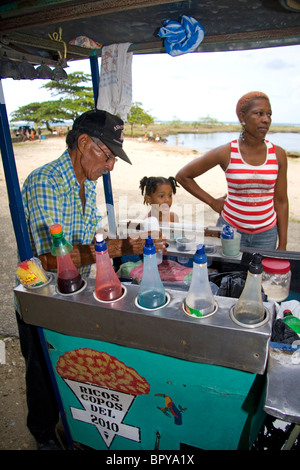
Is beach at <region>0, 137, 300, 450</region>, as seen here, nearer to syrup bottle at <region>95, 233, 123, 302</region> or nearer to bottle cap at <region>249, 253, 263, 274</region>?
syrup bottle at <region>95, 233, 123, 302</region>

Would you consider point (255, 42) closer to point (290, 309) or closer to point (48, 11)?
point (48, 11)

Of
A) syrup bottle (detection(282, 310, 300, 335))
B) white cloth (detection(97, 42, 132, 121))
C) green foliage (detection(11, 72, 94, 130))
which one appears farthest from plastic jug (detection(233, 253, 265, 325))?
green foliage (detection(11, 72, 94, 130))

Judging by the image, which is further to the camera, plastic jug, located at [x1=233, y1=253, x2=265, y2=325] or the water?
the water

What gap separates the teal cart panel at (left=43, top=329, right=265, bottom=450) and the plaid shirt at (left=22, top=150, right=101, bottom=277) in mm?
550

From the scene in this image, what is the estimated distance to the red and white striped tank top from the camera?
7.97 feet

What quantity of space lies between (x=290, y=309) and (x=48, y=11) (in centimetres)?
207

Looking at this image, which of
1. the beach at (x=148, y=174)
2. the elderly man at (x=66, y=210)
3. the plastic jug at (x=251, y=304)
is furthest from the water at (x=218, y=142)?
the plastic jug at (x=251, y=304)

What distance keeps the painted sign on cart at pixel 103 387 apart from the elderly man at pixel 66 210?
394mm

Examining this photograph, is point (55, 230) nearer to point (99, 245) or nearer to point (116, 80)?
point (99, 245)

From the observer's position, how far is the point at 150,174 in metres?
13.6

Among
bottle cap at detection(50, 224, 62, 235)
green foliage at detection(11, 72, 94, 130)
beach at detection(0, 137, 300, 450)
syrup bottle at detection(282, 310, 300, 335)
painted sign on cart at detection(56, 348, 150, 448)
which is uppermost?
green foliage at detection(11, 72, 94, 130)

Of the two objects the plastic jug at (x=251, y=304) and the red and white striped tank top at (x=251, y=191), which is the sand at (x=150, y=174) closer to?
the red and white striped tank top at (x=251, y=191)

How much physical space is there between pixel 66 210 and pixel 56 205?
0.35ft
